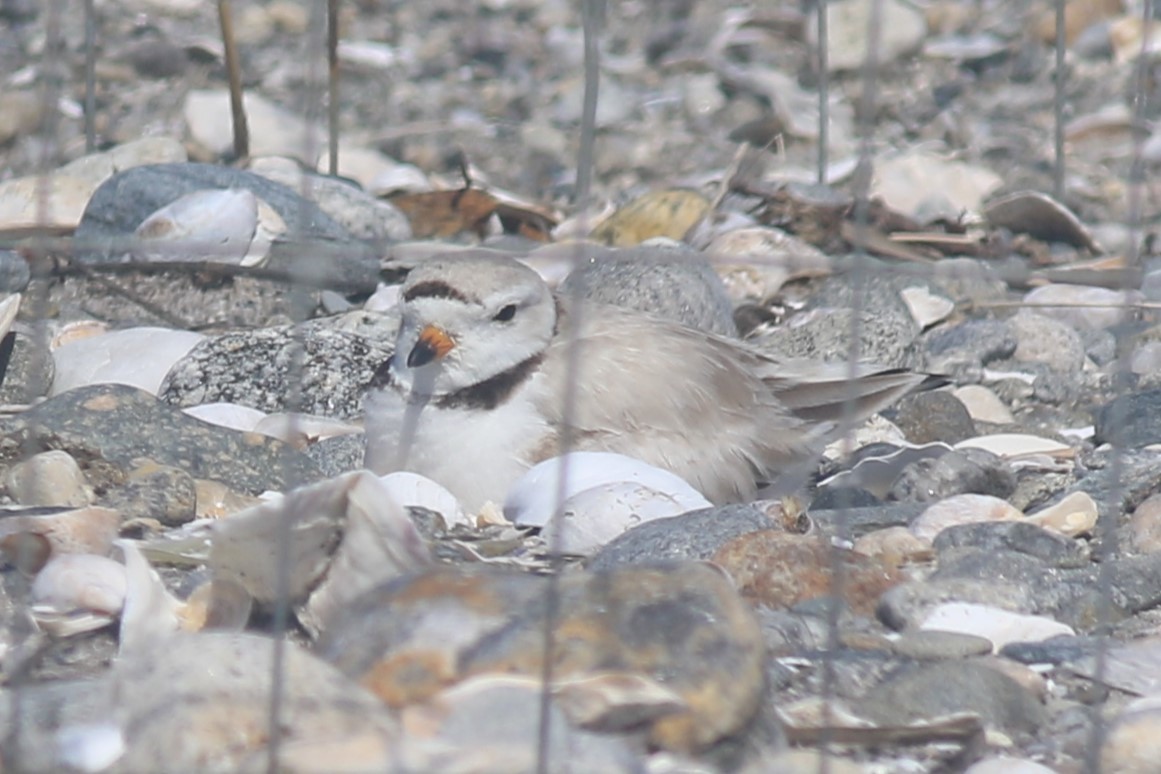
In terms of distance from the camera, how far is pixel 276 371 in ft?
15.4

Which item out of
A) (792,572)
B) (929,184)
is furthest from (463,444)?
(929,184)

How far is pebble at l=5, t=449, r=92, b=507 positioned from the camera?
11.7ft

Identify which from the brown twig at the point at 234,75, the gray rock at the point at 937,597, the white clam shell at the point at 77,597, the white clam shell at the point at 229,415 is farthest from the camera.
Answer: the brown twig at the point at 234,75

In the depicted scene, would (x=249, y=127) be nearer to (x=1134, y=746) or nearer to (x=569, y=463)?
(x=569, y=463)

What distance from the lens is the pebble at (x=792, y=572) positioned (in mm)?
3205

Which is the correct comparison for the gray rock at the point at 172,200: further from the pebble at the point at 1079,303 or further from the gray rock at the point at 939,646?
the gray rock at the point at 939,646

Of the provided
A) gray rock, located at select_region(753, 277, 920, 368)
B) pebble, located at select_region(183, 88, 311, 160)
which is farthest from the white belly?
pebble, located at select_region(183, 88, 311, 160)

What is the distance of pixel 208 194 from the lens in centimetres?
560

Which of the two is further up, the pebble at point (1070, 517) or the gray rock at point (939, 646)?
the gray rock at point (939, 646)

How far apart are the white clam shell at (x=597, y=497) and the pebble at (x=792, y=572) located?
334 mm

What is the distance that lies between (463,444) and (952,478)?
1.14 meters

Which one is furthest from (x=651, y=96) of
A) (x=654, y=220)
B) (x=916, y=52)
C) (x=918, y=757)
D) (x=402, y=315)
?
(x=918, y=757)

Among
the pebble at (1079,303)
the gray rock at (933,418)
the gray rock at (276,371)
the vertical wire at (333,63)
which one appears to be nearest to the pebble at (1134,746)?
the gray rock at (933,418)

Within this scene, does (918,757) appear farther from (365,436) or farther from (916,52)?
(916,52)
